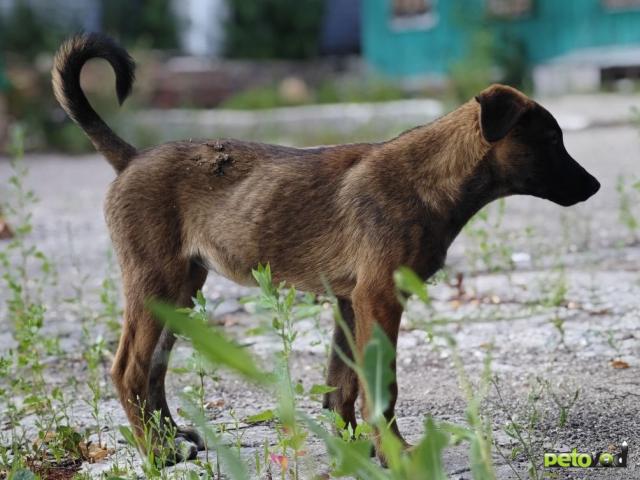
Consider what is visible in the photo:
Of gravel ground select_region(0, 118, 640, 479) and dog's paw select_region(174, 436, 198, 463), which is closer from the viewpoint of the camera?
dog's paw select_region(174, 436, 198, 463)

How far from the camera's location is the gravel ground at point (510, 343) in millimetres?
3730

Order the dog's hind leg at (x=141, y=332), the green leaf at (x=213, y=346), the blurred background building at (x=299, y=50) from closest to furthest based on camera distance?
the green leaf at (x=213, y=346), the dog's hind leg at (x=141, y=332), the blurred background building at (x=299, y=50)

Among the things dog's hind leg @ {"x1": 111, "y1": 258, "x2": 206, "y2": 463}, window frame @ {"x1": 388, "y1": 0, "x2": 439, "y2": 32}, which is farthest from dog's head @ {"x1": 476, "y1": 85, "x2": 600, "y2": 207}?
window frame @ {"x1": 388, "y1": 0, "x2": 439, "y2": 32}

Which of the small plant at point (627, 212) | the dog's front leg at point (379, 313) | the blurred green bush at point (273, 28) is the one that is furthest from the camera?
the blurred green bush at point (273, 28)

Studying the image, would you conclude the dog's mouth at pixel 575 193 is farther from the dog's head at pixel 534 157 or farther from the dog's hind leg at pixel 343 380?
the dog's hind leg at pixel 343 380

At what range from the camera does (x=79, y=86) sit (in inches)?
155

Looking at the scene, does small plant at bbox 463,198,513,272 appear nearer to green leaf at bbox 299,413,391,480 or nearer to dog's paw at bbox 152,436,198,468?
dog's paw at bbox 152,436,198,468

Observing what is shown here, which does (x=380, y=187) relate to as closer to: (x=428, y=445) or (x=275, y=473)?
(x=275, y=473)

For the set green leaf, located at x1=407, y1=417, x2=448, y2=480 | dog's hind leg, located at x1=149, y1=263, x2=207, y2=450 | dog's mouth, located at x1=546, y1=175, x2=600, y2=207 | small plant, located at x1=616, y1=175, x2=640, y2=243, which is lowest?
green leaf, located at x1=407, y1=417, x2=448, y2=480

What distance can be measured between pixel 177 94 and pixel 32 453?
14606 mm

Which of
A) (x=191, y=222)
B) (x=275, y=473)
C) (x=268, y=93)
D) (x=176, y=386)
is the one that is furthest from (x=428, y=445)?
(x=268, y=93)

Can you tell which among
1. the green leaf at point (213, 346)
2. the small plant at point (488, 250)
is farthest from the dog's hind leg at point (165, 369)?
the green leaf at point (213, 346)

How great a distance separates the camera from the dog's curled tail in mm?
3875

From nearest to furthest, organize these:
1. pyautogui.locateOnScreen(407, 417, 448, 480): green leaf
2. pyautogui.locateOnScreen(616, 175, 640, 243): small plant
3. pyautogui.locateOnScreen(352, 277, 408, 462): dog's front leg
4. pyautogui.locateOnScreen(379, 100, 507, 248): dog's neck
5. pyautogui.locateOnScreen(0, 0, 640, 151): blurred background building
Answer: pyautogui.locateOnScreen(407, 417, 448, 480): green leaf
pyautogui.locateOnScreen(352, 277, 408, 462): dog's front leg
pyautogui.locateOnScreen(379, 100, 507, 248): dog's neck
pyautogui.locateOnScreen(616, 175, 640, 243): small plant
pyautogui.locateOnScreen(0, 0, 640, 151): blurred background building
